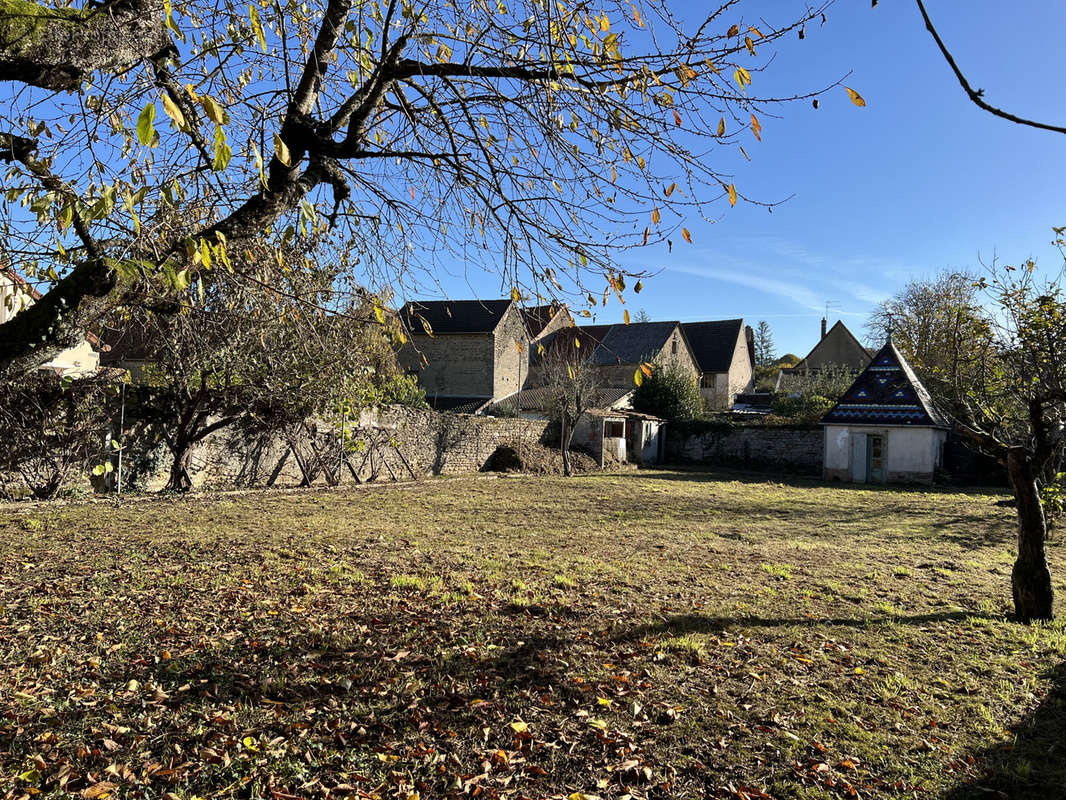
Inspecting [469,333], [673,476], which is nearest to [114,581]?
[673,476]

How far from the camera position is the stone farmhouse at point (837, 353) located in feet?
144

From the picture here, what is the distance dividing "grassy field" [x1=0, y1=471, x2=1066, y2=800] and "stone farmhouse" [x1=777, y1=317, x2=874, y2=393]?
3889 cm

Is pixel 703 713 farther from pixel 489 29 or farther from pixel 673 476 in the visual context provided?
pixel 673 476

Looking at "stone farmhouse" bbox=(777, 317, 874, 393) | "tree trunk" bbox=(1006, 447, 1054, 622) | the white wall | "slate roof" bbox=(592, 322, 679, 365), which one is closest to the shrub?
"tree trunk" bbox=(1006, 447, 1054, 622)

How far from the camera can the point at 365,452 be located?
1700 cm

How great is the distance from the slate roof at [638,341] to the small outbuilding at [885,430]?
40.1 feet

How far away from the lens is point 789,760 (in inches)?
128

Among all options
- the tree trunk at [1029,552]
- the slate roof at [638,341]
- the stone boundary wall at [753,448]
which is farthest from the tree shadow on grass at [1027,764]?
the slate roof at [638,341]

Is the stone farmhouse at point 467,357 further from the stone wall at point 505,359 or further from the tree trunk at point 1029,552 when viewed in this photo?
the tree trunk at point 1029,552

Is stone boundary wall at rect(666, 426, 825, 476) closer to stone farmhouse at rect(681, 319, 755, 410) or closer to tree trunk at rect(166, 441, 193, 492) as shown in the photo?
stone farmhouse at rect(681, 319, 755, 410)

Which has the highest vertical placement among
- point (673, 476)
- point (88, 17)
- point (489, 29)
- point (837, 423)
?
point (489, 29)

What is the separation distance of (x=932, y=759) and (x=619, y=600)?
290 centimetres

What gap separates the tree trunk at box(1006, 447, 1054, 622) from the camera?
5699 mm

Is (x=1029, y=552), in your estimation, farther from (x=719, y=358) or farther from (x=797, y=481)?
(x=719, y=358)
